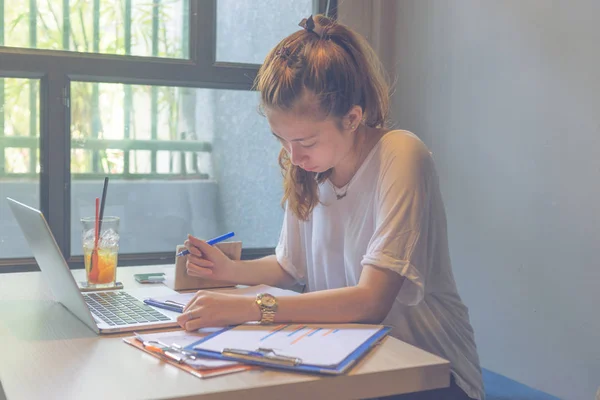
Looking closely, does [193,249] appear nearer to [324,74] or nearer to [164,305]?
[164,305]

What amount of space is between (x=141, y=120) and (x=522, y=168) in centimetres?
129

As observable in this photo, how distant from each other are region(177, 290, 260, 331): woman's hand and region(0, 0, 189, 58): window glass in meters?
1.46

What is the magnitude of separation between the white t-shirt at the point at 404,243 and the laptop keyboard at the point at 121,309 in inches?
15.7

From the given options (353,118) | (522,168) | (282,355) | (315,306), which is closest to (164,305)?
(315,306)

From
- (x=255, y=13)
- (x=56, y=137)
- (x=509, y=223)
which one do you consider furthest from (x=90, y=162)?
(x=509, y=223)

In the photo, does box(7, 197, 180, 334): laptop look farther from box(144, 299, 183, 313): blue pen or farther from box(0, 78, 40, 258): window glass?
box(0, 78, 40, 258): window glass

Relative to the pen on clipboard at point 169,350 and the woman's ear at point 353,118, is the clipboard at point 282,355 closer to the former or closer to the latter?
the pen on clipboard at point 169,350

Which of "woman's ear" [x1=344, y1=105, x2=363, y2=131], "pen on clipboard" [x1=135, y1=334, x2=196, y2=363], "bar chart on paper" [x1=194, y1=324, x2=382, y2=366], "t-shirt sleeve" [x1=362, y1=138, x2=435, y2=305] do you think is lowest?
"pen on clipboard" [x1=135, y1=334, x2=196, y2=363]

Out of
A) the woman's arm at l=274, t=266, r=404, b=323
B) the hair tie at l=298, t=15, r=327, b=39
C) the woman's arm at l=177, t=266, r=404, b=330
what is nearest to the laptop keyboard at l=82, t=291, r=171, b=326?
the woman's arm at l=177, t=266, r=404, b=330

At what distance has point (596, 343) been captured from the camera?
175 cm

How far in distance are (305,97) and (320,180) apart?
0.26 metres

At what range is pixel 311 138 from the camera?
4.42 feet

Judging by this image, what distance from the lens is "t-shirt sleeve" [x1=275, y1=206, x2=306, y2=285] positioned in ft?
5.23

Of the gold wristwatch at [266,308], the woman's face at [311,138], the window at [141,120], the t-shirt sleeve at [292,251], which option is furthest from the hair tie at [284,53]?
the window at [141,120]
